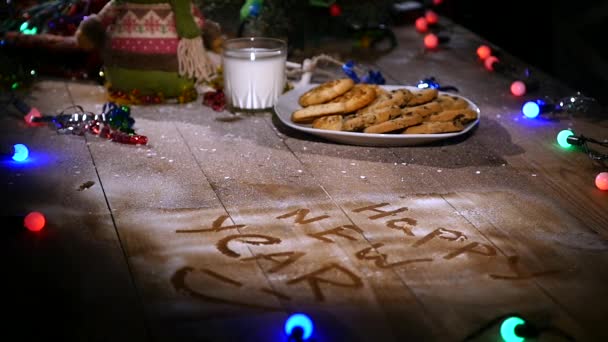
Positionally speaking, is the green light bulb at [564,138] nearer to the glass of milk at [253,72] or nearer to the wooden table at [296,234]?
the wooden table at [296,234]

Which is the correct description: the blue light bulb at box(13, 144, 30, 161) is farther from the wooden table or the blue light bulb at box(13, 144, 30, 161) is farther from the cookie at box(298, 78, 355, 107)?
the cookie at box(298, 78, 355, 107)

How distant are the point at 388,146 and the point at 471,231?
41cm

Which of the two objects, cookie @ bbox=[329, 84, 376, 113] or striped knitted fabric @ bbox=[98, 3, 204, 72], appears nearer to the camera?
cookie @ bbox=[329, 84, 376, 113]

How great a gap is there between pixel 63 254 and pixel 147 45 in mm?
804

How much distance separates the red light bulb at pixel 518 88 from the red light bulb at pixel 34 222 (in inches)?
48.8

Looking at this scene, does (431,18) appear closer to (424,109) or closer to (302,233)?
(424,109)

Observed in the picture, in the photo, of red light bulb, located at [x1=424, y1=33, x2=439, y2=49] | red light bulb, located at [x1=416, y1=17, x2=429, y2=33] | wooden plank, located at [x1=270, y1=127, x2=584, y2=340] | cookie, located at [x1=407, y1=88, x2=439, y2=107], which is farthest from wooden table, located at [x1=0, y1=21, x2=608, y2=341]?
red light bulb, located at [x1=416, y1=17, x2=429, y2=33]

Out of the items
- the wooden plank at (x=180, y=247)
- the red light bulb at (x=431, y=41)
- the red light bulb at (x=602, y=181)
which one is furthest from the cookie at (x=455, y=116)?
the red light bulb at (x=431, y=41)

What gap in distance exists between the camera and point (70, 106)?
1.90 meters

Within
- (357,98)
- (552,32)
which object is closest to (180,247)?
(357,98)

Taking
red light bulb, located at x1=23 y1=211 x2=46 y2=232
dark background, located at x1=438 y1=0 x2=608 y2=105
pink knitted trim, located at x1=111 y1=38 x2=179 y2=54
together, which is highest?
pink knitted trim, located at x1=111 y1=38 x2=179 y2=54

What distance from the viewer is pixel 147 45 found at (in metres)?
1.89

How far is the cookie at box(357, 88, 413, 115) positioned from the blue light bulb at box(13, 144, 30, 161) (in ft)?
2.25

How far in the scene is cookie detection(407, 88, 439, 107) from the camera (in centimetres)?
174
